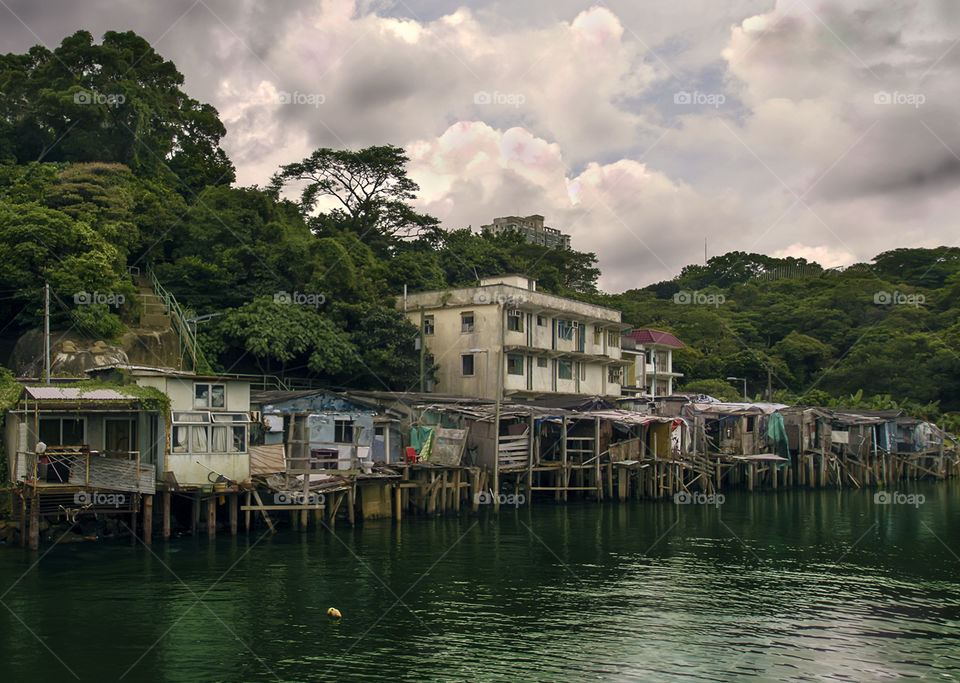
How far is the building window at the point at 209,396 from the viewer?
3181 cm

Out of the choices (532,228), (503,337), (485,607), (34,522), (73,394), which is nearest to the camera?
(485,607)

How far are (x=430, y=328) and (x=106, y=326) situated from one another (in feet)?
73.9

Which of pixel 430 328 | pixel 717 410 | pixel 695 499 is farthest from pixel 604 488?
pixel 430 328

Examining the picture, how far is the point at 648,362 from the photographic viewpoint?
77875 millimetres

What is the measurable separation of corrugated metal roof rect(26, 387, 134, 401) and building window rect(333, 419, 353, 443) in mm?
11499

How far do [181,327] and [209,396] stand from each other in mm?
14551

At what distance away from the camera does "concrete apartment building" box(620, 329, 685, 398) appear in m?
74.4

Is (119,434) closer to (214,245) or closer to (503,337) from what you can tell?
(214,245)

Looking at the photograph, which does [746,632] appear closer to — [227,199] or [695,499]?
[695,499]

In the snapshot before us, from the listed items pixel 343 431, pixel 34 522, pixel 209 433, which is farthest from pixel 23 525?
pixel 343 431

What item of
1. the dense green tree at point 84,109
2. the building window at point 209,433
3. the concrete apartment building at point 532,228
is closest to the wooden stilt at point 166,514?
the building window at point 209,433

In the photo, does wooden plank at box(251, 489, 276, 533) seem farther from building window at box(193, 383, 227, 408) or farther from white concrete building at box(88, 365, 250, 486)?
building window at box(193, 383, 227, 408)

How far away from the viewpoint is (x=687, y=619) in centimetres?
2111

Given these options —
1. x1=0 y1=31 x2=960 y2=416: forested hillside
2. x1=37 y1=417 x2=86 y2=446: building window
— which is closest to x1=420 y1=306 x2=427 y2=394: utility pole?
x1=0 y1=31 x2=960 y2=416: forested hillside
